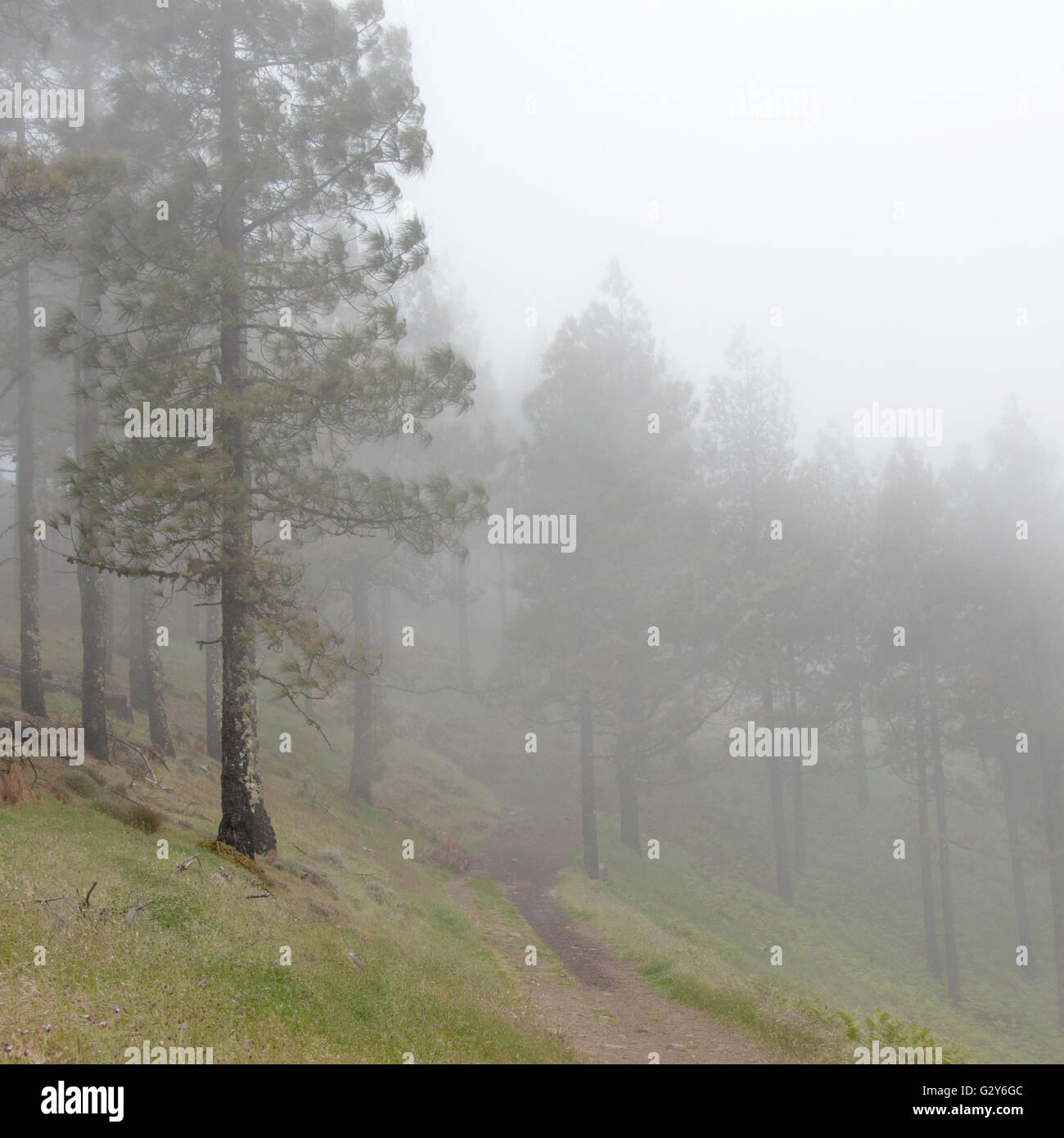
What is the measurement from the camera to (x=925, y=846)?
23.2 metres

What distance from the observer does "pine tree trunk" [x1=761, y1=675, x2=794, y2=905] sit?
24.3 meters

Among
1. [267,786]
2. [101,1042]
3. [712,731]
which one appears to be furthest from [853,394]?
[101,1042]

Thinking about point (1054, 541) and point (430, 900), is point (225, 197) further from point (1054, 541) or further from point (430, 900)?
point (1054, 541)

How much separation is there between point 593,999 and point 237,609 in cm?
792

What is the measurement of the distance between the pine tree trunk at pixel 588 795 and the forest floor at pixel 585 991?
3.96ft

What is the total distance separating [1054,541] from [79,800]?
2586 cm

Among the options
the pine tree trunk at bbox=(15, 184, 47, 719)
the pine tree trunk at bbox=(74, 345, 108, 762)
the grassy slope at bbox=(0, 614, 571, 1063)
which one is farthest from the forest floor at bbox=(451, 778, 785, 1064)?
the pine tree trunk at bbox=(15, 184, 47, 719)

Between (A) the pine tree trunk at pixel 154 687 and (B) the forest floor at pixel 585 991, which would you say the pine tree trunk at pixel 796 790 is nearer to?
(B) the forest floor at pixel 585 991

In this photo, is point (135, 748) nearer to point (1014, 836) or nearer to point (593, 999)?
point (593, 999)

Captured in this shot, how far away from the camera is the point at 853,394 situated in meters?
156

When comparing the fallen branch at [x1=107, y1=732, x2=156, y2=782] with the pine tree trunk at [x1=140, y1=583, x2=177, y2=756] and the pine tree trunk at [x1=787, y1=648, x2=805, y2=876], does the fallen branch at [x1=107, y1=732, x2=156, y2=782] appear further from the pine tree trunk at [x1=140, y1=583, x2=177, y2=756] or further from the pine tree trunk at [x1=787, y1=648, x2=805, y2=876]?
the pine tree trunk at [x1=787, y1=648, x2=805, y2=876]

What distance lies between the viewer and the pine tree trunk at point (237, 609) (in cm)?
1123

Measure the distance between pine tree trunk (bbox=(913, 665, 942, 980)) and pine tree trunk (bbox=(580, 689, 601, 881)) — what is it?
9.89 meters

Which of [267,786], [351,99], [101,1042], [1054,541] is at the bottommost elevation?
[267,786]
